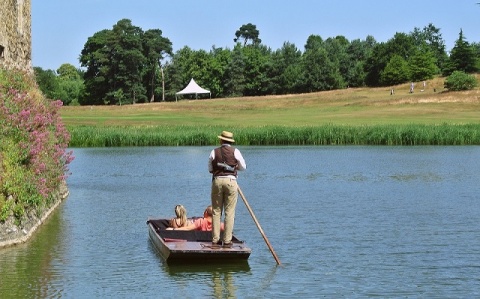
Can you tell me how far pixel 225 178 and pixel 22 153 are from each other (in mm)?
5351

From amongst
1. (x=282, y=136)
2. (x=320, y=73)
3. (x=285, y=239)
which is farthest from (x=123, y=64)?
(x=285, y=239)

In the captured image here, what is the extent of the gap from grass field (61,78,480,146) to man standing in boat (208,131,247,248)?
166 feet

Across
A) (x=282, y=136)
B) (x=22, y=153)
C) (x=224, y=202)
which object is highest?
(x=22, y=153)

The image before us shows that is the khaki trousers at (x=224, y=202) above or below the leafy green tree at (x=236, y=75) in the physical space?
below

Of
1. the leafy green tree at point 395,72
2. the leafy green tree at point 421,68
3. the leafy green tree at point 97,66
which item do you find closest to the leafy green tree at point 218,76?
the leafy green tree at point 97,66

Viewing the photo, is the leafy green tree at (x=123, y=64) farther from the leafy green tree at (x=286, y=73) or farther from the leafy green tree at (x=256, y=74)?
the leafy green tree at (x=286, y=73)

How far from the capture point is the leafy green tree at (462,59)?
11550 centimetres

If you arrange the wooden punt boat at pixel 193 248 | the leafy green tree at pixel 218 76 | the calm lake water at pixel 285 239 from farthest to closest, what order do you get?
the leafy green tree at pixel 218 76
the wooden punt boat at pixel 193 248
the calm lake water at pixel 285 239

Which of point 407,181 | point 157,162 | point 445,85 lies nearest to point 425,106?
point 445,85

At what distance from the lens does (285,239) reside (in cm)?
2039

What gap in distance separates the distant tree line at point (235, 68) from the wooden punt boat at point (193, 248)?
99.4 metres

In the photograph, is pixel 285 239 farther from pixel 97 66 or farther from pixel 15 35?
pixel 97 66

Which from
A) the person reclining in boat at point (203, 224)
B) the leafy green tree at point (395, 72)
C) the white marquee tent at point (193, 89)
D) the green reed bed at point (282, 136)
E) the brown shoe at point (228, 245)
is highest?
the leafy green tree at point (395, 72)

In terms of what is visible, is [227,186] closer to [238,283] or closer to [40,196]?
[238,283]
